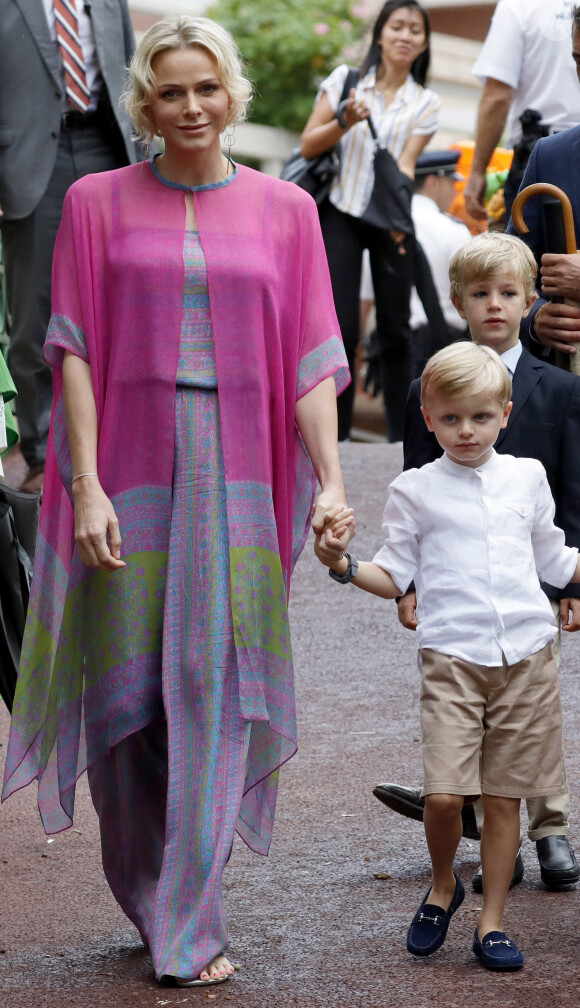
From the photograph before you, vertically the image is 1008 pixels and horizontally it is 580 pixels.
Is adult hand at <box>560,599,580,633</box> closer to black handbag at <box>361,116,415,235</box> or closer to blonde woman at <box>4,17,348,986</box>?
blonde woman at <box>4,17,348,986</box>

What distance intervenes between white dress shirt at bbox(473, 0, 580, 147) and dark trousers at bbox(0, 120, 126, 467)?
174 cm

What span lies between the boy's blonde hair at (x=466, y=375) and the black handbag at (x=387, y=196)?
202 inches

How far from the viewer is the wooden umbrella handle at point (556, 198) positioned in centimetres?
444

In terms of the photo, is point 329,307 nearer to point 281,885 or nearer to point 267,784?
point 267,784

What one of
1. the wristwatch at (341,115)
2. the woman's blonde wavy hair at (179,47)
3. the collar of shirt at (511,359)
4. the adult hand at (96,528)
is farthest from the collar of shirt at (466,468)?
the wristwatch at (341,115)

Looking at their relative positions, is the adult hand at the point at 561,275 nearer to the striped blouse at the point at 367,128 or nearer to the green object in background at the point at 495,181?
the striped blouse at the point at 367,128

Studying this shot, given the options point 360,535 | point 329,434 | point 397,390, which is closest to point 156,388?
point 329,434

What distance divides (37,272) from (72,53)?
100 cm

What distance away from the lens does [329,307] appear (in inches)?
157

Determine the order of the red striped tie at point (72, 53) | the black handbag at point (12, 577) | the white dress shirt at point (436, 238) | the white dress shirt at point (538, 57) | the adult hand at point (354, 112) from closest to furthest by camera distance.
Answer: the black handbag at point (12, 577)
the white dress shirt at point (538, 57)
the red striped tie at point (72, 53)
the adult hand at point (354, 112)
the white dress shirt at point (436, 238)

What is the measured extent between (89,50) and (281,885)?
455 cm

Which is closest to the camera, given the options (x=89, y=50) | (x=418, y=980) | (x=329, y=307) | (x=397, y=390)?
(x=418, y=980)

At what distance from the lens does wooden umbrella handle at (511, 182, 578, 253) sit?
4441mm

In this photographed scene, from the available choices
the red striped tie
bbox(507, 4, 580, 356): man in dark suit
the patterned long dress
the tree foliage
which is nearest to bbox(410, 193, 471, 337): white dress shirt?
the red striped tie
